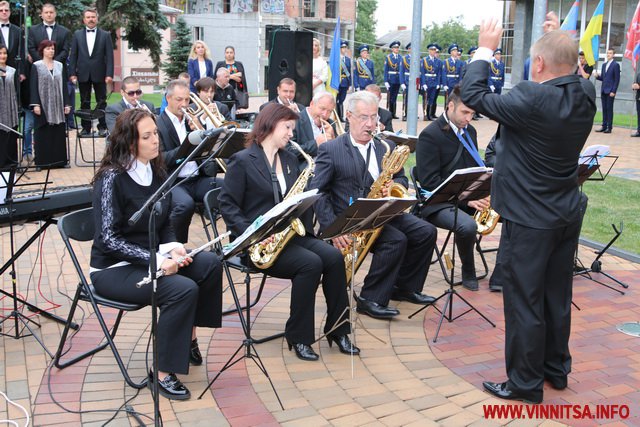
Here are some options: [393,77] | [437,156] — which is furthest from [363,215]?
[393,77]

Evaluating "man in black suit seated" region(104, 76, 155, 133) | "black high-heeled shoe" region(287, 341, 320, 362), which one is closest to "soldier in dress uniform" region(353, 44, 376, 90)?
"man in black suit seated" region(104, 76, 155, 133)

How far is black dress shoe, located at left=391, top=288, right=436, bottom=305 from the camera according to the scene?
605cm

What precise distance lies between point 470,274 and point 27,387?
394 cm

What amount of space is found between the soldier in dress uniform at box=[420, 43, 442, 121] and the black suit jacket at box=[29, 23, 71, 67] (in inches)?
473

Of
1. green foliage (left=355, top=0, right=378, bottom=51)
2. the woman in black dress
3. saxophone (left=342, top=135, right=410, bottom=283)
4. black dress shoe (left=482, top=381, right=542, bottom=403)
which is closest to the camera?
black dress shoe (left=482, top=381, right=542, bottom=403)

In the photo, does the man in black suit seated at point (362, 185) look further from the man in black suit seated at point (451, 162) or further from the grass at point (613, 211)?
the grass at point (613, 211)

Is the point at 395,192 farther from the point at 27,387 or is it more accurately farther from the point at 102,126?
the point at 102,126

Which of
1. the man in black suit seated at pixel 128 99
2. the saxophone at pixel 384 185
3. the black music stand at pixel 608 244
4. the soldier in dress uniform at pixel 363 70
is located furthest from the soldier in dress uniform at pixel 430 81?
the saxophone at pixel 384 185

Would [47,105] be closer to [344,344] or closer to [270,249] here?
[270,249]

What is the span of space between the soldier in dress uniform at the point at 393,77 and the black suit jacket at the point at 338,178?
55.0 ft

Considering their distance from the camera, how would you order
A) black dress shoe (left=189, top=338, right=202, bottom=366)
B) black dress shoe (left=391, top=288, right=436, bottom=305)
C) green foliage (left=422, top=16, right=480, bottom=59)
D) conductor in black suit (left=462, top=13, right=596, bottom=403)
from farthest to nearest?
green foliage (left=422, top=16, right=480, bottom=59), black dress shoe (left=391, top=288, right=436, bottom=305), black dress shoe (left=189, top=338, right=202, bottom=366), conductor in black suit (left=462, top=13, right=596, bottom=403)

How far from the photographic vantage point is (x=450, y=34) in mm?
73562

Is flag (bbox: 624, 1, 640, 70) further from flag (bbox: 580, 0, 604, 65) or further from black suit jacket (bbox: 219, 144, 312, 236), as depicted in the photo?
black suit jacket (bbox: 219, 144, 312, 236)

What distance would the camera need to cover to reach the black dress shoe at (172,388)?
13.8 ft
